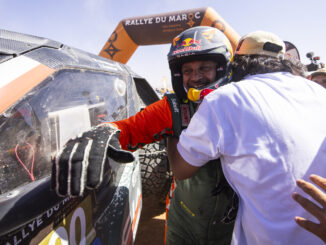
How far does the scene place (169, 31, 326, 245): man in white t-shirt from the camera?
62 centimetres

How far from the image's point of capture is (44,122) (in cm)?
88

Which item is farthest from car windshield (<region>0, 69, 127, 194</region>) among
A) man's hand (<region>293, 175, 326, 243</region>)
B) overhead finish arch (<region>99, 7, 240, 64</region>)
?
overhead finish arch (<region>99, 7, 240, 64</region>)

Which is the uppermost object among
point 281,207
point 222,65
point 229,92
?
point 222,65

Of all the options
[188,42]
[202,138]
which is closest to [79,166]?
[202,138]

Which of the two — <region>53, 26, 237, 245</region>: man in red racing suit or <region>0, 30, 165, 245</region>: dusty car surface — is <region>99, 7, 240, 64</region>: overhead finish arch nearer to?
<region>53, 26, 237, 245</region>: man in red racing suit

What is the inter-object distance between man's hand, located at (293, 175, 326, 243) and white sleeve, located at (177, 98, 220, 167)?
28 centimetres

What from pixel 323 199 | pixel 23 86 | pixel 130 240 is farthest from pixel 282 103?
pixel 130 240

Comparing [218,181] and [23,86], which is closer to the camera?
[23,86]

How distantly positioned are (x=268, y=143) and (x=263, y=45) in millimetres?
656

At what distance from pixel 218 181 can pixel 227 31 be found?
5502 mm

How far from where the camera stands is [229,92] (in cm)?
71

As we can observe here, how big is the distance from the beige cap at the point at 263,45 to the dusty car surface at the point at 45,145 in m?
0.98

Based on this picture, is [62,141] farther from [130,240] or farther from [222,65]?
[222,65]

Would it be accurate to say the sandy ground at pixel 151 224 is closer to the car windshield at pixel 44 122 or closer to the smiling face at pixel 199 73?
the car windshield at pixel 44 122
